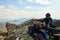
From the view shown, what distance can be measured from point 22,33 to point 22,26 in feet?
0.54

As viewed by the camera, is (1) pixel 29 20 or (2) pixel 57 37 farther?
(1) pixel 29 20

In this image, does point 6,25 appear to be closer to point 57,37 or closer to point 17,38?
point 17,38

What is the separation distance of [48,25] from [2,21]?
120 cm

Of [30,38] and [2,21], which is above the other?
[2,21]

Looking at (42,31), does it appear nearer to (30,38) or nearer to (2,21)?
(30,38)

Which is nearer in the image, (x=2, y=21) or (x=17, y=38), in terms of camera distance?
(x=17, y=38)

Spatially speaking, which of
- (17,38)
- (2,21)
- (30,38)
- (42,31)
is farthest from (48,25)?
(2,21)

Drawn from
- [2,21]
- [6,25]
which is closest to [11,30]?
[6,25]

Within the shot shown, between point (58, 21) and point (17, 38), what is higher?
point (58, 21)

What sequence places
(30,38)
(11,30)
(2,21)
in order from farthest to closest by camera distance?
1. (2,21)
2. (11,30)
3. (30,38)

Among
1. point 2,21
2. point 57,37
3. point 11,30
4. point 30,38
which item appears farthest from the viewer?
point 2,21

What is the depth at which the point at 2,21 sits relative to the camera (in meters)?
3.76

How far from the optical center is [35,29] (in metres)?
3.22

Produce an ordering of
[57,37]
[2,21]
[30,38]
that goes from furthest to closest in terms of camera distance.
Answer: [2,21] → [30,38] → [57,37]
